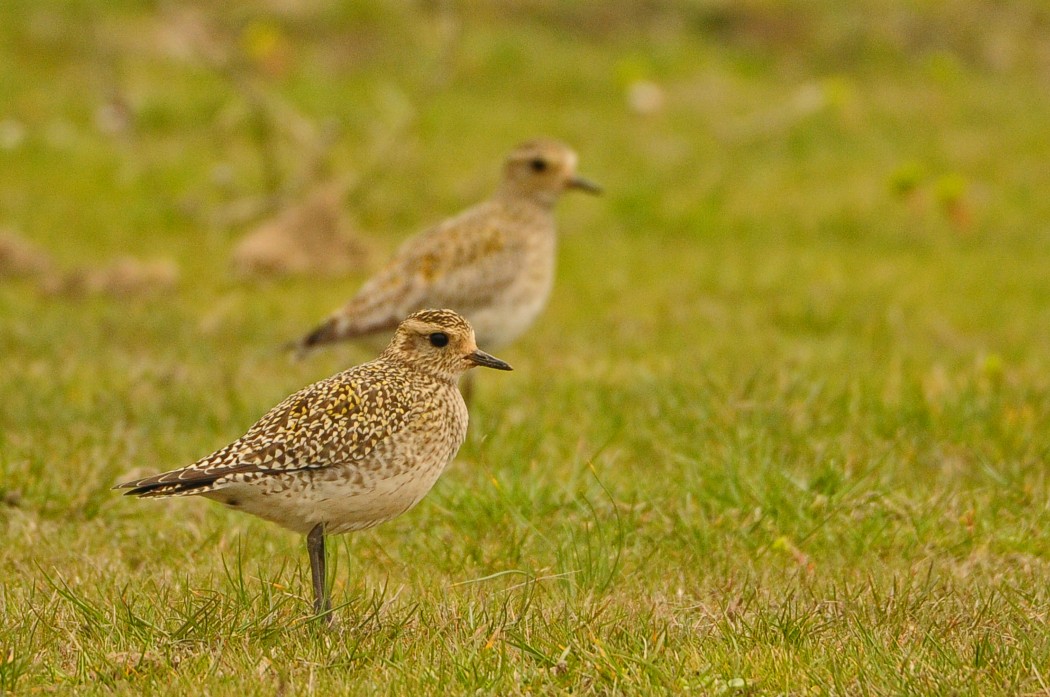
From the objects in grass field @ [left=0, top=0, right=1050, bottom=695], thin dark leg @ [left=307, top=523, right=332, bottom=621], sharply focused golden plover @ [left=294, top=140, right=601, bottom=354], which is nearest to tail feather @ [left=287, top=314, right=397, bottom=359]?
sharply focused golden plover @ [left=294, top=140, right=601, bottom=354]

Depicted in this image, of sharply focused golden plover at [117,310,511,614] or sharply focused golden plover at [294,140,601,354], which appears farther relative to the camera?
sharply focused golden plover at [294,140,601,354]

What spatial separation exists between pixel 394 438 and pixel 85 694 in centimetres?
128

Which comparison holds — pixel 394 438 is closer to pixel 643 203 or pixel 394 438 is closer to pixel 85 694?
pixel 85 694

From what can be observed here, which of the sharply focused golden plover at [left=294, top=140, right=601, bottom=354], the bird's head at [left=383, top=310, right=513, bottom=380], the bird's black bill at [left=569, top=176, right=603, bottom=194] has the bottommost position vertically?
the sharply focused golden plover at [left=294, top=140, right=601, bottom=354]

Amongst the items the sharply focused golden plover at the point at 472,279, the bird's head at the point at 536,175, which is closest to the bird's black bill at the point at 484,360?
the sharply focused golden plover at the point at 472,279

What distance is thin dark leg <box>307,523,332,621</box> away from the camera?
16.0ft

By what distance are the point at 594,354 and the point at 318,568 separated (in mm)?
5107

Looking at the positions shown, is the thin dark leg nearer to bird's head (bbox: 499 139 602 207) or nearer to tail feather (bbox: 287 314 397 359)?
tail feather (bbox: 287 314 397 359)

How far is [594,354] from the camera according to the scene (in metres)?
9.87

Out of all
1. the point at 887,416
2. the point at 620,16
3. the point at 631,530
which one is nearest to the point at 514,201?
the point at 887,416

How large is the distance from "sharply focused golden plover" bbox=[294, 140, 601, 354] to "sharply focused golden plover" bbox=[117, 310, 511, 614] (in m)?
2.89

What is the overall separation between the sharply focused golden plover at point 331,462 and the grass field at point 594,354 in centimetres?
28

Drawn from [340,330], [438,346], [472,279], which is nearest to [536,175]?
[472,279]

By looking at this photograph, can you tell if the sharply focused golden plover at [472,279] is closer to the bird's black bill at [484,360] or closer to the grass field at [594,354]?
the grass field at [594,354]
